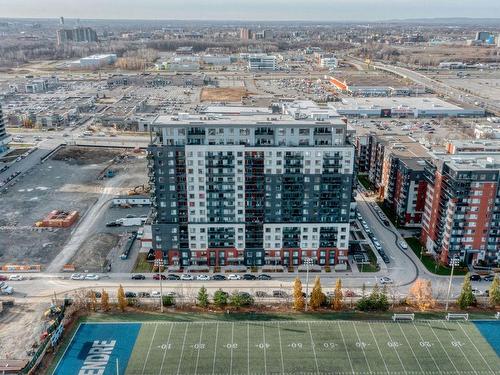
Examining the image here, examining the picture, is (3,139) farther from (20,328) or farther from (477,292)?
(477,292)

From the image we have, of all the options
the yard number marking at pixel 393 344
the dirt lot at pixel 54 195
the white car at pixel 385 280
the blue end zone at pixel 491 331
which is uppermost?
the dirt lot at pixel 54 195

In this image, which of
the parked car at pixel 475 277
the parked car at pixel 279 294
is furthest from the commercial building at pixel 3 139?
the parked car at pixel 475 277

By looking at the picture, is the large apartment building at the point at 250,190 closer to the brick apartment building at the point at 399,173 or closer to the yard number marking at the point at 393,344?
the brick apartment building at the point at 399,173

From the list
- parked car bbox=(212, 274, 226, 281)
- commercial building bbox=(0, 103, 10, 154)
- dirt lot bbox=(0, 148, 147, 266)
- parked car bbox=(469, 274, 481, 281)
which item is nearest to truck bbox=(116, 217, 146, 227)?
dirt lot bbox=(0, 148, 147, 266)

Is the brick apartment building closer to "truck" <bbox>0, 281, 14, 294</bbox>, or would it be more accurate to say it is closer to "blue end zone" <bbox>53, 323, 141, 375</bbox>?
"blue end zone" <bbox>53, 323, 141, 375</bbox>

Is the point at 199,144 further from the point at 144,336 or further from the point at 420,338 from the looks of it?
the point at 420,338

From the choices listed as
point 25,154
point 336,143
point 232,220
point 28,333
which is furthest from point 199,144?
point 25,154

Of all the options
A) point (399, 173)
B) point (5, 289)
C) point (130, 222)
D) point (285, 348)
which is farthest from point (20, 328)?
point (399, 173)
